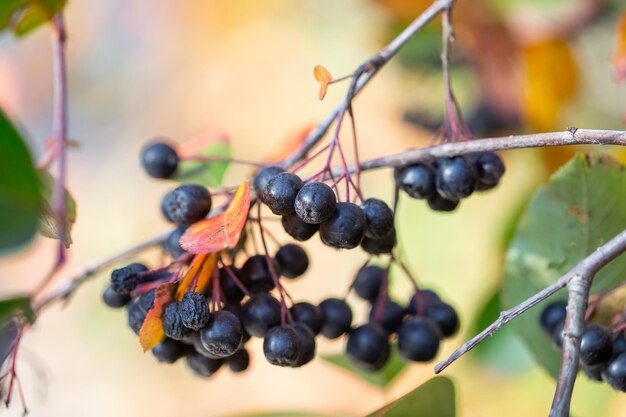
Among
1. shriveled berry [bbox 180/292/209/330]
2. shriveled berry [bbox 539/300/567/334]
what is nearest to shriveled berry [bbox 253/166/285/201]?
shriveled berry [bbox 180/292/209/330]

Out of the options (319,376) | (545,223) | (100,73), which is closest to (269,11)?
(100,73)

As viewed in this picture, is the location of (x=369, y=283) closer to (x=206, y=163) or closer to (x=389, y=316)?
(x=389, y=316)

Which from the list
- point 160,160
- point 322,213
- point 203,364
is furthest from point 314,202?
point 160,160

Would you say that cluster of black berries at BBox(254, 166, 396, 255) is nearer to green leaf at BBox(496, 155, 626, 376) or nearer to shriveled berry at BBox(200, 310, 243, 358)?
shriveled berry at BBox(200, 310, 243, 358)

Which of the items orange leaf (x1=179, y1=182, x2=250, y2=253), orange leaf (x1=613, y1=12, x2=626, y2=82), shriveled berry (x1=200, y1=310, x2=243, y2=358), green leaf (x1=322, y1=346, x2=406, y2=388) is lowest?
green leaf (x1=322, y1=346, x2=406, y2=388)

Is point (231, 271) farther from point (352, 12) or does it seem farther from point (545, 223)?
point (352, 12)
